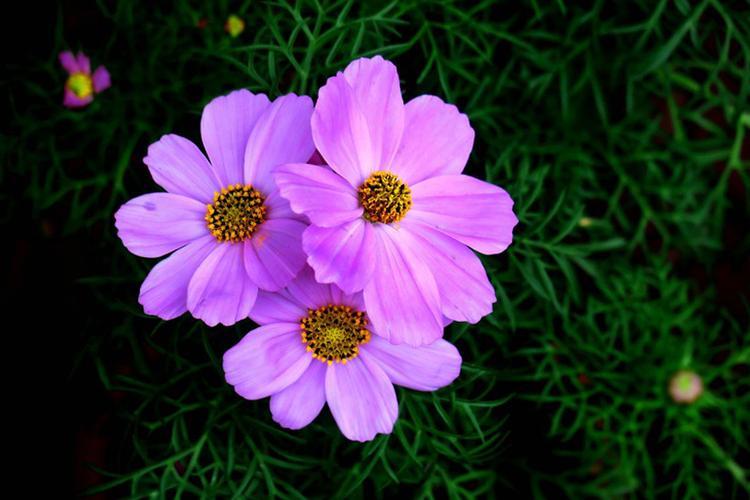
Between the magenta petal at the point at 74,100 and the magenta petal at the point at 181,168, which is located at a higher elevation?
the magenta petal at the point at 181,168

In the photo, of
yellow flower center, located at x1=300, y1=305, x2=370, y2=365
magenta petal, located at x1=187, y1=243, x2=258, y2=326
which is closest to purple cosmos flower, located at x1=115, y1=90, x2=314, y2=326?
magenta petal, located at x1=187, y1=243, x2=258, y2=326

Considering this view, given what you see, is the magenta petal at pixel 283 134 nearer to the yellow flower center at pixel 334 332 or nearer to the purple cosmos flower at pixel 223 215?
the purple cosmos flower at pixel 223 215

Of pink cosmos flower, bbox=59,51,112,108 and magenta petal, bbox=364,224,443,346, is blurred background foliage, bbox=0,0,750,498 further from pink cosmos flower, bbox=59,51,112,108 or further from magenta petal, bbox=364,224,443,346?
magenta petal, bbox=364,224,443,346

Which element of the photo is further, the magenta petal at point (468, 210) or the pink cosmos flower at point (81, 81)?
the pink cosmos flower at point (81, 81)

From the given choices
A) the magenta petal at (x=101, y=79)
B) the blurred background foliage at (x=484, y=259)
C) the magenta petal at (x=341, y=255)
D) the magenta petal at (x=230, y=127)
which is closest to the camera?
the magenta petal at (x=341, y=255)

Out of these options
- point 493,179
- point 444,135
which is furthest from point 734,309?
point 444,135

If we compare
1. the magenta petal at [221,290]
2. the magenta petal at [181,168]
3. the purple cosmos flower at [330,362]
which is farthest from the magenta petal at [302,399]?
the magenta petal at [181,168]

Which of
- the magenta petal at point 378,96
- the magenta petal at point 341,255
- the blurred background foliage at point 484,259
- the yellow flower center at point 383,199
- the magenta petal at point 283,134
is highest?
the magenta petal at point 378,96
